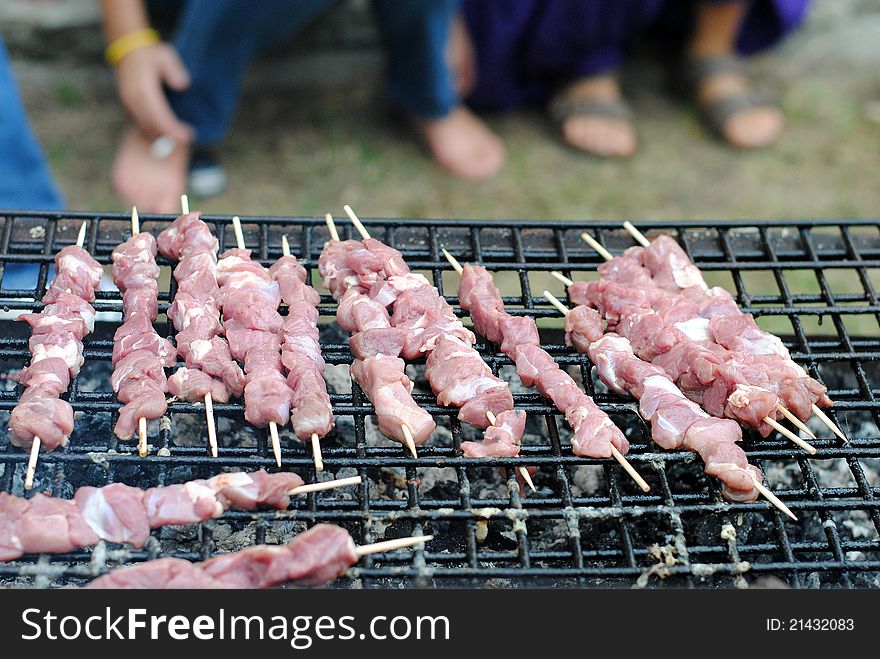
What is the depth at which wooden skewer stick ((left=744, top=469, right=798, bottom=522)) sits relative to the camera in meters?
2.30

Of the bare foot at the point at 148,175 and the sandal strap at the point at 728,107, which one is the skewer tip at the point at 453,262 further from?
the sandal strap at the point at 728,107

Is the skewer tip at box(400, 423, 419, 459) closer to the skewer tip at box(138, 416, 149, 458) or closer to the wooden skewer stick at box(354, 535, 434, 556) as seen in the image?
the wooden skewer stick at box(354, 535, 434, 556)

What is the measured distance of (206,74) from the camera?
5.09 meters

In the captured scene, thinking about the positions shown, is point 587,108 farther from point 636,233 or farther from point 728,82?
point 636,233

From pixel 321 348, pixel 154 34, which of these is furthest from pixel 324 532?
pixel 154 34

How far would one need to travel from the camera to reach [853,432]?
3.07 meters

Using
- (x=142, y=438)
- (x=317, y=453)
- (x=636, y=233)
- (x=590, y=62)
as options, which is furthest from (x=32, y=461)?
(x=590, y=62)

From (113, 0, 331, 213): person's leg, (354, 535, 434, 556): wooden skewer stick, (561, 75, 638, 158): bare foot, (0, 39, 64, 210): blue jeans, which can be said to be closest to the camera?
(354, 535, 434, 556): wooden skewer stick

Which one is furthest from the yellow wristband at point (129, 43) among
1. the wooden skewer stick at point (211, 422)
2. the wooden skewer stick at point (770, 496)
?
the wooden skewer stick at point (770, 496)

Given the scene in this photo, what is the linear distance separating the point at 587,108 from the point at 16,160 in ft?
12.7

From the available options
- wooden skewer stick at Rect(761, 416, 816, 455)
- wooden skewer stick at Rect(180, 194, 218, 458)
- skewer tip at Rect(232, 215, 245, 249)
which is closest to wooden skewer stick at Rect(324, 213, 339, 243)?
skewer tip at Rect(232, 215, 245, 249)

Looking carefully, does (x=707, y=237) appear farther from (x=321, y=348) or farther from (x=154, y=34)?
(x=154, y=34)

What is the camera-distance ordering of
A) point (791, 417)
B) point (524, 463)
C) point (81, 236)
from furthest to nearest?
1. point (81, 236)
2. point (791, 417)
3. point (524, 463)

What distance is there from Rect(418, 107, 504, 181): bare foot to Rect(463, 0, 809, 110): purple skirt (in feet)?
1.44
